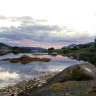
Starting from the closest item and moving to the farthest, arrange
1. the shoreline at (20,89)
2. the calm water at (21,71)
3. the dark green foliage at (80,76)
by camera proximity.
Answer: the dark green foliage at (80,76)
the shoreline at (20,89)
the calm water at (21,71)

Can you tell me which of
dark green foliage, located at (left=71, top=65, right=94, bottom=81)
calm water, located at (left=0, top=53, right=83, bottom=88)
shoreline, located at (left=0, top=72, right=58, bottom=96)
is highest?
dark green foliage, located at (left=71, top=65, right=94, bottom=81)

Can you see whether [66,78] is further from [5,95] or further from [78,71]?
[5,95]

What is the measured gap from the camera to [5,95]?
18.4 metres

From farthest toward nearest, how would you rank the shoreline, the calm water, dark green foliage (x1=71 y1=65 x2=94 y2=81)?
1. the calm water
2. the shoreline
3. dark green foliage (x1=71 y1=65 x2=94 y2=81)

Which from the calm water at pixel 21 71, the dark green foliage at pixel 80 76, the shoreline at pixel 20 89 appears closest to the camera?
the dark green foliage at pixel 80 76

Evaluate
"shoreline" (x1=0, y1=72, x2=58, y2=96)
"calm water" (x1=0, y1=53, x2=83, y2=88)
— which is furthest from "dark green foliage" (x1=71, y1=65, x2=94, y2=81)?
"calm water" (x1=0, y1=53, x2=83, y2=88)

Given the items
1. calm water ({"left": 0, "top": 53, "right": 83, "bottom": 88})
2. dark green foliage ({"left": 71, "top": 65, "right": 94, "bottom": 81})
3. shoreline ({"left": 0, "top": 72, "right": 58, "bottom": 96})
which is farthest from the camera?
calm water ({"left": 0, "top": 53, "right": 83, "bottom": 88})

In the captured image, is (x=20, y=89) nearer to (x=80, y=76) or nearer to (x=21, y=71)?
(x=80, y=76)

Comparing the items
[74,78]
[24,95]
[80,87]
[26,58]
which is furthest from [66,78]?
[26,58]

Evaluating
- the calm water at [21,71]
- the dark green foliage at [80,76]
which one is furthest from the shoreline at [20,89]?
the dark green foliage at [80,76]

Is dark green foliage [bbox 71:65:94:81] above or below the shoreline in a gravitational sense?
above

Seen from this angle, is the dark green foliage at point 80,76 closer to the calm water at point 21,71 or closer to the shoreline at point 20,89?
the shoreline at point 20,89

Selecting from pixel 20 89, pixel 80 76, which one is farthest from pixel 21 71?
pixel 80 76

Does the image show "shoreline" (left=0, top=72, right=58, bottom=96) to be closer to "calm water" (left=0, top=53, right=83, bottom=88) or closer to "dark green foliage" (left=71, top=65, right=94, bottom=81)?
"calm water" (left=0, top=53, right=83, bottom=88)
